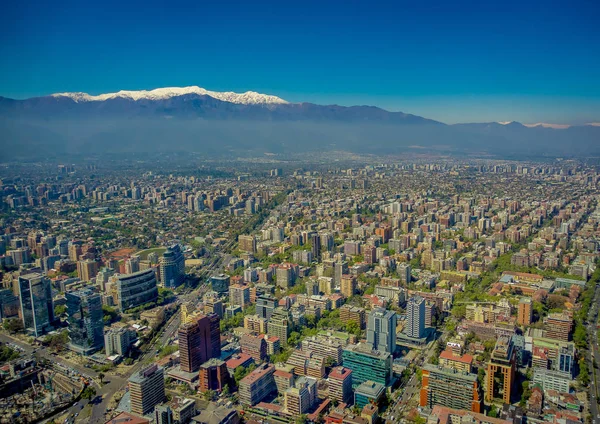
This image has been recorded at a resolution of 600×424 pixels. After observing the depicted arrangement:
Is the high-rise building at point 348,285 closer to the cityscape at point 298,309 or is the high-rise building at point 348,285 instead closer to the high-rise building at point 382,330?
the cityscape at point 298,309

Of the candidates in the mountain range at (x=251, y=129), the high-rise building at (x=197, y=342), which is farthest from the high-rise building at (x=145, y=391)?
the mountain range at (x=251, y=129)

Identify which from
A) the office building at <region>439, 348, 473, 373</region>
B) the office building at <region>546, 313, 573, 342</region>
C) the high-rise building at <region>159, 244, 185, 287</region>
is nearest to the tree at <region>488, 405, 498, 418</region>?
the office building at <region>439, 348, 473, 373</region>

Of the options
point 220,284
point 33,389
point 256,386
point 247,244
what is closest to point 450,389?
point 256,386

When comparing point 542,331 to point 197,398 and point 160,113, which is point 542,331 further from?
point 160,113

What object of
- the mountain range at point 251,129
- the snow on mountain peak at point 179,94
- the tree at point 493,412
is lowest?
the tree at point 493,412

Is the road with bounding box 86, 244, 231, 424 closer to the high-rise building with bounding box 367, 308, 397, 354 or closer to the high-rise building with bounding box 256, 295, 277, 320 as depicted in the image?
the high-rise building with bounding box 256, 295, 277, 320

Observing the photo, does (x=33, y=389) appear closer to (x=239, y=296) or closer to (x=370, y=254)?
(x=239, y=296)
